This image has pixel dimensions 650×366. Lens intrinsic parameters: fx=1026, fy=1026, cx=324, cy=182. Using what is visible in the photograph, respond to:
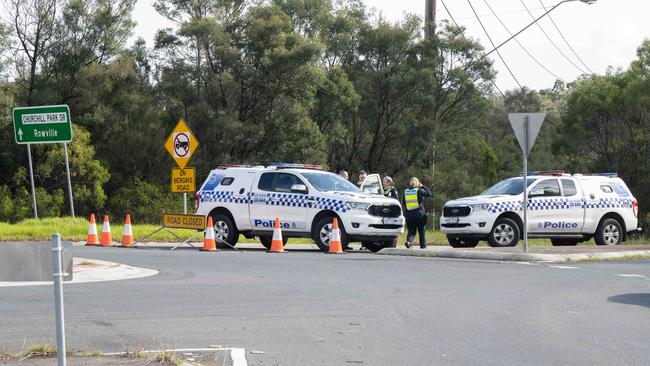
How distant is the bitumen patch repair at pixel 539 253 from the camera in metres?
19.2

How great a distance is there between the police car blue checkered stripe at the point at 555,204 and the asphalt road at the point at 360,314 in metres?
6.03

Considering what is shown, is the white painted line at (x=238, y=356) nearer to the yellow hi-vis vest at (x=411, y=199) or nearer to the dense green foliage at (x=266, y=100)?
the yellow hi-vis vest at (x=411, y=199)

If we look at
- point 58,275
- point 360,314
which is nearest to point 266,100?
point 360,314

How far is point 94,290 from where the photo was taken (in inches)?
519

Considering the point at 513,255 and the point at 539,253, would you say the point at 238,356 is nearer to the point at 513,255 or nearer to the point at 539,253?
the point at 513,255

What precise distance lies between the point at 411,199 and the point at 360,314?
11.3 metres

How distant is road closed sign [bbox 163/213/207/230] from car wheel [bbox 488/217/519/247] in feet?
21.2

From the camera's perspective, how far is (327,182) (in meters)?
22.6

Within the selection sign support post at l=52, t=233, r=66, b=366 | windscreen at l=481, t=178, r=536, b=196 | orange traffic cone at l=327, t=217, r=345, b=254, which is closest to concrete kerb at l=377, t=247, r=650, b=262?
orange traffic cone at l=327, t=217, r=345, b=254

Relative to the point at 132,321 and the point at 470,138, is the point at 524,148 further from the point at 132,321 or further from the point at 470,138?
the point at 470,138

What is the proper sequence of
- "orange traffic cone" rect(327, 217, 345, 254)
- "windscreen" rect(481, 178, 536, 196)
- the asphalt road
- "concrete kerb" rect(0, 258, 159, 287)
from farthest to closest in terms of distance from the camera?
"windscreen" rect(481, 178, 536, 196) < "orange traffic cone" rect(327, 217, 345, 254) < "concrete kerb" rect(0, 258, 159, 287) < the asphalt road

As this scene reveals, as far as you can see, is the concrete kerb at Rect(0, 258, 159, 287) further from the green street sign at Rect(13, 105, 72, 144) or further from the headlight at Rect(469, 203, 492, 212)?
the headlight at Rect(469, 203, 492, 212)

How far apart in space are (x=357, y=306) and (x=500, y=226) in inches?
470

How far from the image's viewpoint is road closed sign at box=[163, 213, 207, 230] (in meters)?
21.9
